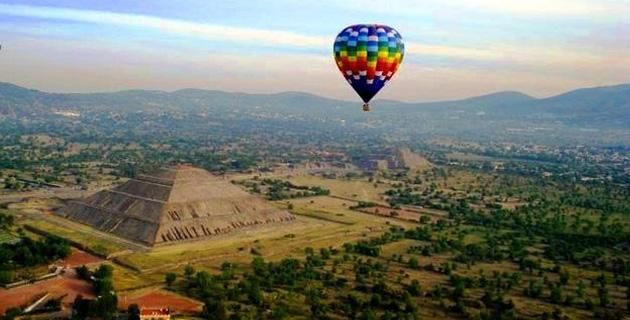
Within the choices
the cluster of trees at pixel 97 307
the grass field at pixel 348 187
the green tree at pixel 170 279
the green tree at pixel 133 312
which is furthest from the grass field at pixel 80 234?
the grass field at pixel 348 187

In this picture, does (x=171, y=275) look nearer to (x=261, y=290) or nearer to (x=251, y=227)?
(x=261, y=290)

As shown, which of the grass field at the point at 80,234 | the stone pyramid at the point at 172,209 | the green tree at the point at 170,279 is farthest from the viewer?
the stone pyramid at the point at 172,209

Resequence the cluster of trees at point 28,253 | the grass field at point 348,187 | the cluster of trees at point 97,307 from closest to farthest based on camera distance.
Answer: the cluster of trees at point 97,307, the cluster of trees at point 28,253, the grass field at point 348,187

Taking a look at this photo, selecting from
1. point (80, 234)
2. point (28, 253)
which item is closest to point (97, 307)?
point (28, 253)

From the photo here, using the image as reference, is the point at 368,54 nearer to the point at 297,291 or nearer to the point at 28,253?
the point at 297,291

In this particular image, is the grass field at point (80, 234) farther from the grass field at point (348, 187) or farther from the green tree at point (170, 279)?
the grass field at point (348, 187)

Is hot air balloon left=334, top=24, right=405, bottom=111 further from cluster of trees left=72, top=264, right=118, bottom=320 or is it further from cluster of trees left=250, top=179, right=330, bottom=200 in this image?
cluster of trees left=250, top=179, right=330, bottom=200
